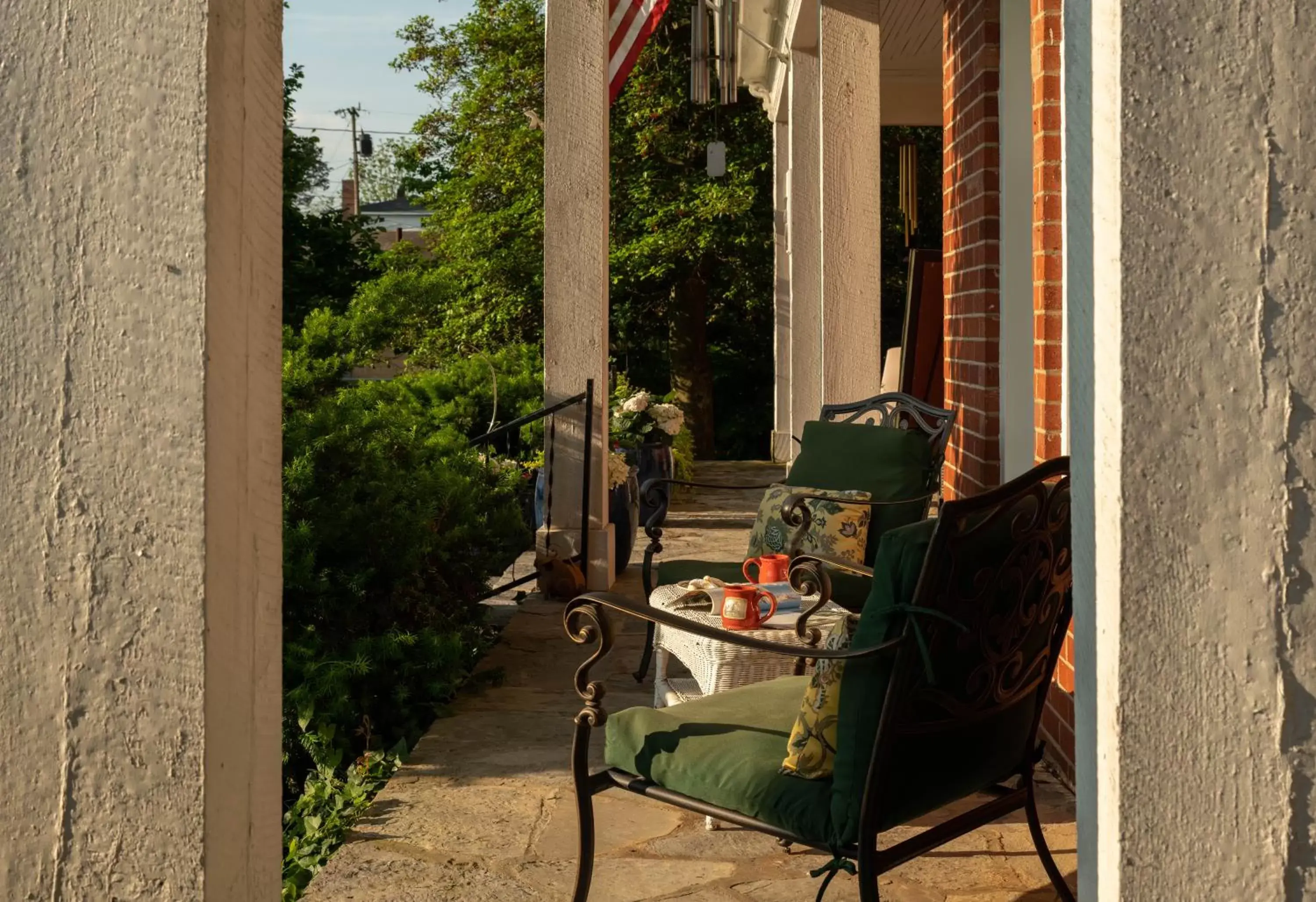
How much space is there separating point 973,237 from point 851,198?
6.07ft

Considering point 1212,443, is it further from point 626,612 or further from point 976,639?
point 626,612

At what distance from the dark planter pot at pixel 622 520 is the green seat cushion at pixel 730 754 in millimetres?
4469

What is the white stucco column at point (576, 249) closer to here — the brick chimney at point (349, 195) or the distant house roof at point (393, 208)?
the distant house roof at point (393, 208)

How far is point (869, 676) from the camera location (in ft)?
8.32

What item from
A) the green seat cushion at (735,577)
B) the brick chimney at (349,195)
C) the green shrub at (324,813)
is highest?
the brick chimney at (349,195)

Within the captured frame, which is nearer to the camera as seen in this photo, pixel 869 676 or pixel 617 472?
pixel 869 676

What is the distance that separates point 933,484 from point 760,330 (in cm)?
1574

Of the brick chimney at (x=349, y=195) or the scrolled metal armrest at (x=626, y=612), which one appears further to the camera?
the brick chimney at (x=349, y=195)

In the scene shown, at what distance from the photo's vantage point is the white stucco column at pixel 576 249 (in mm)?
6969

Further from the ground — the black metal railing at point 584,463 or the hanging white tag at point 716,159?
the hanging white tag at point 716,159

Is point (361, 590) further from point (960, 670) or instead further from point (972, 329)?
point (960, 670)

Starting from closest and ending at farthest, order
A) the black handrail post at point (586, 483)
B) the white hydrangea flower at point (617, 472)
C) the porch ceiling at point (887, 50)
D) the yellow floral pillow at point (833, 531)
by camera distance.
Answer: the yellow floral pillow at point (833, 531)
the black handrail post at point (586, 483)
the white hydrangea flower at point (617, 472)
the porch ceiling at point (887, 50)

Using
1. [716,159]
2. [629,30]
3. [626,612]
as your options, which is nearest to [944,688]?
[626,612]

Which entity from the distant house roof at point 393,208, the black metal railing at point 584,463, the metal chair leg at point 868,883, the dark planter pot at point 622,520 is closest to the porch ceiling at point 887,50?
the black metal railing at point 584,463
